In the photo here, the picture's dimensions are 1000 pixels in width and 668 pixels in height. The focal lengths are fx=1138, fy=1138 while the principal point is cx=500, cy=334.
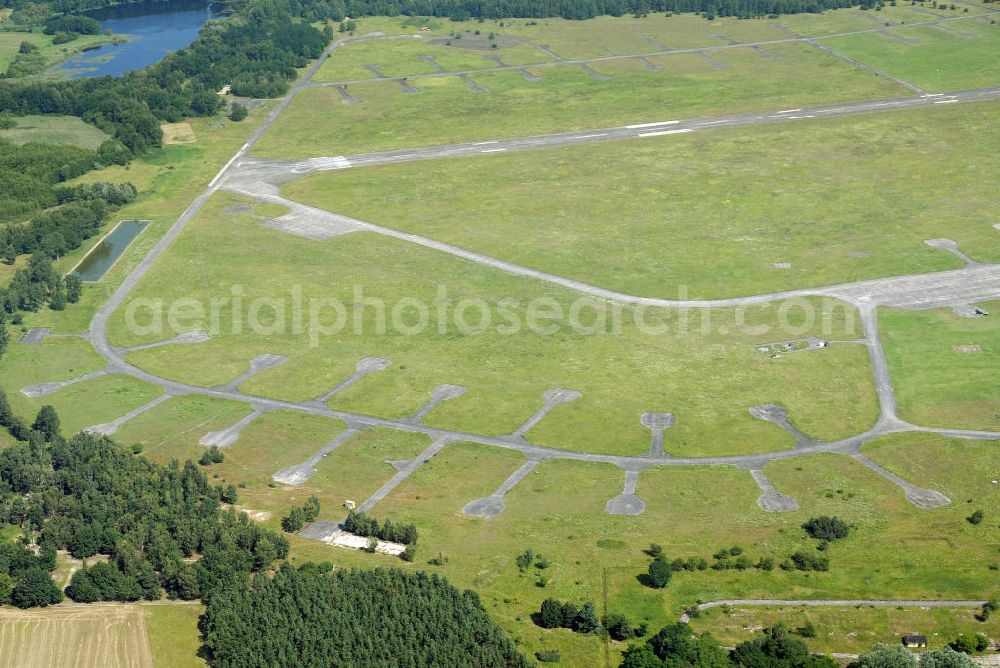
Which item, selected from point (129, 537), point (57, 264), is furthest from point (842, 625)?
point (57, 264)

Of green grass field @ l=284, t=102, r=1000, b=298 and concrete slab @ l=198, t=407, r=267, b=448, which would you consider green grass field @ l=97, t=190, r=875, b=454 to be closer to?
concrete slab @ l=198, t=407, r=267, b=448

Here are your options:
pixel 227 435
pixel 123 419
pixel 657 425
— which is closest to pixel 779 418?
pixel 657 425

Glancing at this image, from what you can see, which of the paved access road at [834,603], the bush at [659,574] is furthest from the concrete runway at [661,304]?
the paved access road at [834,603]

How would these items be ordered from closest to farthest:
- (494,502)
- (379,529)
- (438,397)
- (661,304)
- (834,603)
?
(834,603), (379,529), (494,502), (438,397), (661,304)

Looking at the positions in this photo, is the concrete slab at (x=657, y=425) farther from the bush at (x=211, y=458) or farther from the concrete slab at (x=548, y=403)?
the bush at (x=211, y=458)

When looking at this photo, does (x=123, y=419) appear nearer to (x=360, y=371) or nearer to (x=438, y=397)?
(x=360, y=371)

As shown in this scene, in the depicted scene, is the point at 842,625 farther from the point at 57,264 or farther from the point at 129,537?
the point at 57,264
